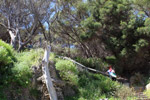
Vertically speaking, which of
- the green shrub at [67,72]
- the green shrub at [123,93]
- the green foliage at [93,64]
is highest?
the green foliage at [93,64]

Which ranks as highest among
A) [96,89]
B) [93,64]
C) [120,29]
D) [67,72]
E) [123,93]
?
[120,29]

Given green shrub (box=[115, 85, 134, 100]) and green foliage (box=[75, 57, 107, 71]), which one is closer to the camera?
green shrub (box=[115, 85, 134, 100])

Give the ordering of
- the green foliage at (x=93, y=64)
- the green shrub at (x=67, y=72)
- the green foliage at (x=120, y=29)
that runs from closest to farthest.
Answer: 1. the green shrub at (x=67, y=72)
2. the green foliage at (x=120, y=29)
3. the green foliage at (x=93, y=64)

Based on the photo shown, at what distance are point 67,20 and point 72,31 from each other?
4.04ft

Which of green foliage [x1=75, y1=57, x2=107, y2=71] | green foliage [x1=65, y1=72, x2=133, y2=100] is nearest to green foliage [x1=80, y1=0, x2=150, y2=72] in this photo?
green foliage [x1=75, y1=57, x2=107, y2=71]

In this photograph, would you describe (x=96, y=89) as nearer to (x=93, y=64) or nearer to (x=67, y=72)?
(x=67, y=72)

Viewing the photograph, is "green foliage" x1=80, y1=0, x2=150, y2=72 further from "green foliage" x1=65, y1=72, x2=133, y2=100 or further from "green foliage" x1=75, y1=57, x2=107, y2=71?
"green foliage" x1=65, y1=72, x2=133, y2=100

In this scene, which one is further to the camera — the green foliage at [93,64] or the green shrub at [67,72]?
the green foliage at [93,64]

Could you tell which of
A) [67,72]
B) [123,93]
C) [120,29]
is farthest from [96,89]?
[120,29]

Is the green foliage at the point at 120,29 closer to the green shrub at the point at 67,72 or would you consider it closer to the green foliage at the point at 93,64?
the green foliage at the point at 93,64

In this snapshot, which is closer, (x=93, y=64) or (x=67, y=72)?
(x=67, y=72)

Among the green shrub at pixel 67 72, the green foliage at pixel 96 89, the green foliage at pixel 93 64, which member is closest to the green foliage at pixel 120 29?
the green foliage at pixel 93 64

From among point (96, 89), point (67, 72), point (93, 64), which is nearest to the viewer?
point (67, 72)

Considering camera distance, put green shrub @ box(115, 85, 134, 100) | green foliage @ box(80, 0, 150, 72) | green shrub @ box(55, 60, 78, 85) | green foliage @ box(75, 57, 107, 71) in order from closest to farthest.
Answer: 1. green shrub @ box(55, 60, 78, 85)
2. green shrub @ box(115, 85, 134, 100)
3. green foliage @ box(80, 0, 150, 72)
4. green foliage @ box(75, 57, 107, 71)
